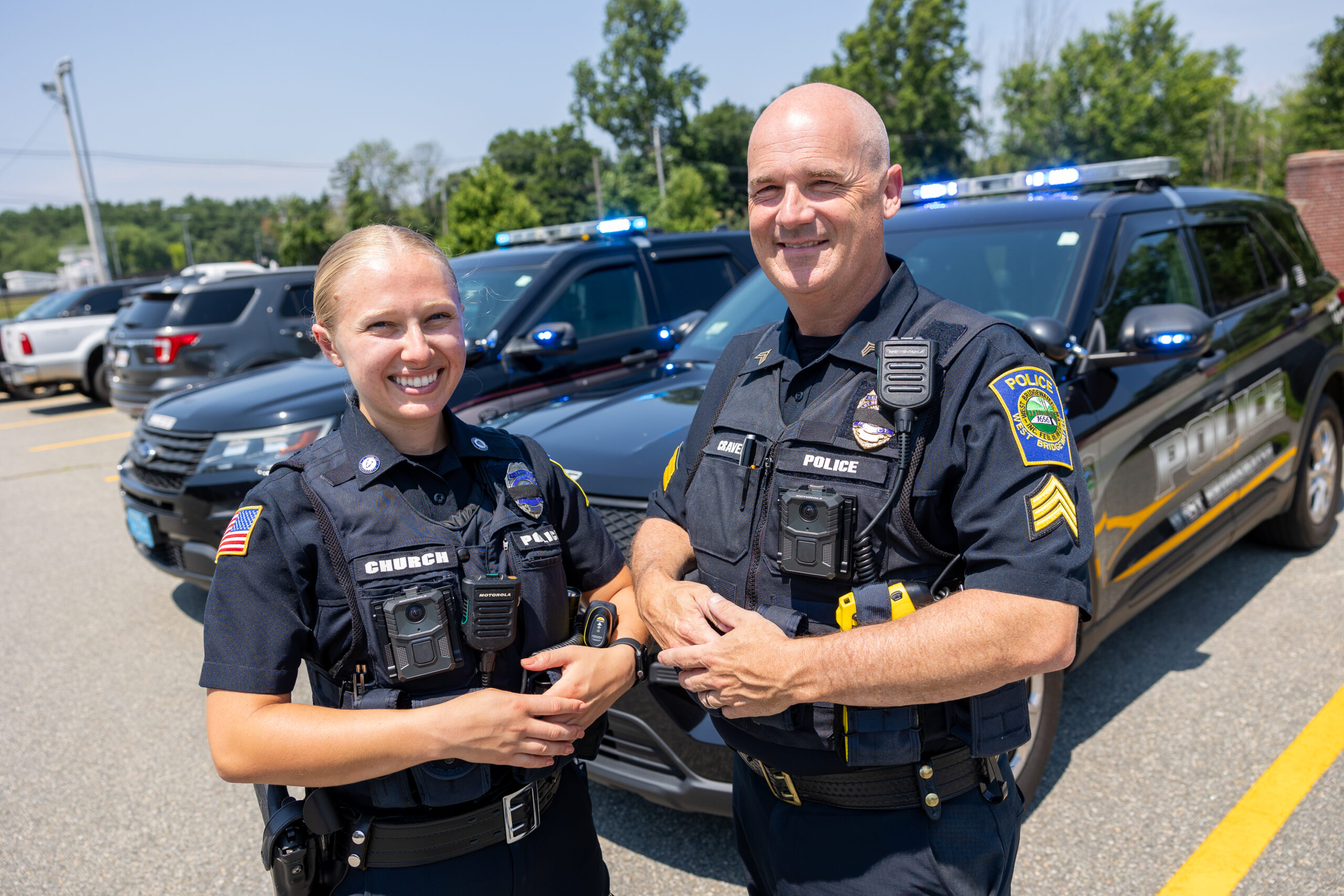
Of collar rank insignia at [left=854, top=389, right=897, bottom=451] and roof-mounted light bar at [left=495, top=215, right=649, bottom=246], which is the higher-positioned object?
roof-mounted light bar at [left=495, top=215, right=649, bottom=246]

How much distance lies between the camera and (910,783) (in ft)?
4.77

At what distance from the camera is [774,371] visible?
5.38 feet

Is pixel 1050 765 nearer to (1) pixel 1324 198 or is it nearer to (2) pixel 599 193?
(1) pixel 1324 198

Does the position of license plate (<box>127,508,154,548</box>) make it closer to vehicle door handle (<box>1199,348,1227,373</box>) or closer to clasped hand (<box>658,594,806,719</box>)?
clasped hand (<box>658,594,806,719</box>)

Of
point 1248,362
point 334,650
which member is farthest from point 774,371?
point 1248,362

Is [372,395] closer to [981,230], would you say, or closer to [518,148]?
[981,230]

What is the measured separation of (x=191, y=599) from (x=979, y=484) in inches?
198

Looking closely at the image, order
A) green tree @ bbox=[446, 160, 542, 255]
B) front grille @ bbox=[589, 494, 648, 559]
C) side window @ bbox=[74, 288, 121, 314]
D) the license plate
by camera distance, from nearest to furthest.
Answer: front grille @ bbox=[589, 494, 648, 559]
the license plate
side window @ bbox=[74, 288, 121, 314]
green tree @ bbox=[446, 160, 542, 255]

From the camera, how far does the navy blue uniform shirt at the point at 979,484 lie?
1.31 metres

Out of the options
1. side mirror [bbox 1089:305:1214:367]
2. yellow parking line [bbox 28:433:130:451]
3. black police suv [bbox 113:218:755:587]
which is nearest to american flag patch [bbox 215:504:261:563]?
black police suv [bbox 113:218:755:587]

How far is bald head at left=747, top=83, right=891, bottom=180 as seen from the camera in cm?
149

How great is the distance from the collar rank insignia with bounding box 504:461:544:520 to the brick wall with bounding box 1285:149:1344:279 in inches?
769

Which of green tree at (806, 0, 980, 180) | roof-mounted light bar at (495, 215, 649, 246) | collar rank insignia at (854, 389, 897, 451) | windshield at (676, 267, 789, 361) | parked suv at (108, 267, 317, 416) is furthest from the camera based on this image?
green tree at (806, 0, 980, 180)

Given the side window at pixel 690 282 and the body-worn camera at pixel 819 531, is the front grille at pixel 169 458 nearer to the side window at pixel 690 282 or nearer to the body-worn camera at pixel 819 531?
the side window at pixel 690 282
